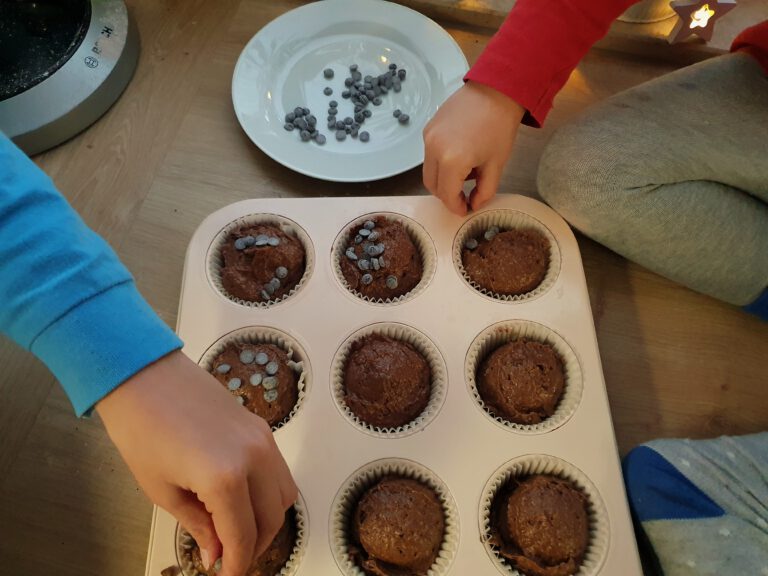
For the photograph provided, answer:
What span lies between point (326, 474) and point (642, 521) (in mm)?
480

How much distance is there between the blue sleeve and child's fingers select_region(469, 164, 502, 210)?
56 centimetres

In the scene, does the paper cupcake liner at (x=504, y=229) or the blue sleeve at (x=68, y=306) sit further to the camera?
the paper cupcake liner at (x=504, y=229)

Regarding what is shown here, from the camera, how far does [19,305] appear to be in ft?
2.02

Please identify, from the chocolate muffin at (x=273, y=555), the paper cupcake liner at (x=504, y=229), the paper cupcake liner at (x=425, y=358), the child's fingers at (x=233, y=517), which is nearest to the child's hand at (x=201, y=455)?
the child's fingers at (x=233, y=517)

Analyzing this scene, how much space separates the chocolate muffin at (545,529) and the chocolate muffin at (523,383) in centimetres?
11

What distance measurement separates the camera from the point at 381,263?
98 centimetres

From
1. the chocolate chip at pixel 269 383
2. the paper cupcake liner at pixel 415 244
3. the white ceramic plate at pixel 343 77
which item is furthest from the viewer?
the white ceramic plate at pixel 343 77

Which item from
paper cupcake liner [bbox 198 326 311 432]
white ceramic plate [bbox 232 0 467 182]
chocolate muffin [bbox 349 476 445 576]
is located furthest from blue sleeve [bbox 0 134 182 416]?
white ceramic plate [bbox 232 0 467 182]

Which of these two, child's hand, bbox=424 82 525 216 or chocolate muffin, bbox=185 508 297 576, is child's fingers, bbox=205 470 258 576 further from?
child's hand, bbox=424 82 525 216

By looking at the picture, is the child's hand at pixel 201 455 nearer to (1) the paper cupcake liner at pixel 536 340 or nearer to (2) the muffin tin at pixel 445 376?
(2) the muffin tin at pixel 445 376

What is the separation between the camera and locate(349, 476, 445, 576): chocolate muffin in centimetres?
78

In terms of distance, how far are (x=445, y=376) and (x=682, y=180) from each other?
1.84 feet

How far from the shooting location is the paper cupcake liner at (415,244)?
97 centimetres

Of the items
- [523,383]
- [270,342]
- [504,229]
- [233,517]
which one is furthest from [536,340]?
[233,517]
